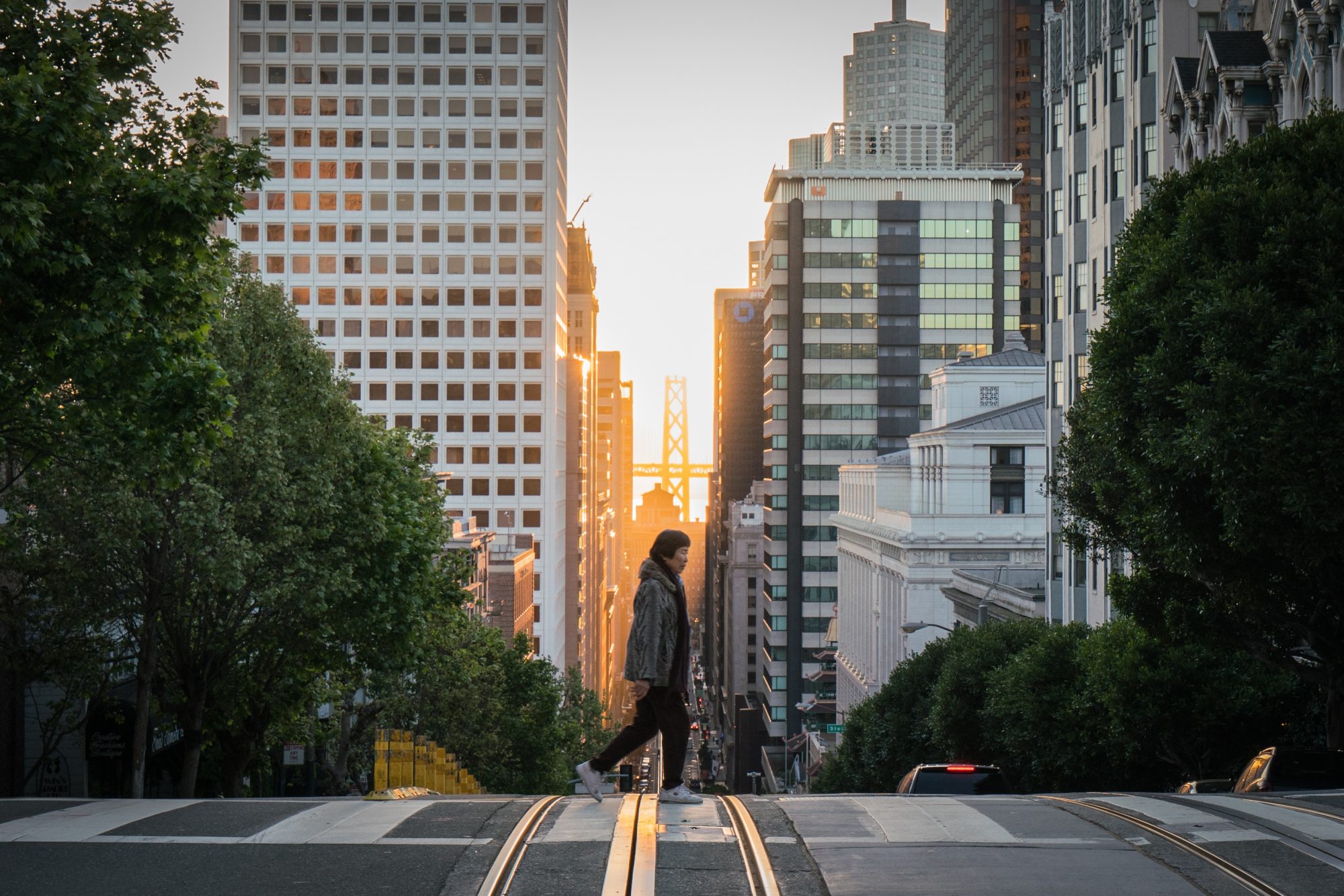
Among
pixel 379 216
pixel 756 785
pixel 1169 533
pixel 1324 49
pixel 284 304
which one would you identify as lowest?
pixel 756 785

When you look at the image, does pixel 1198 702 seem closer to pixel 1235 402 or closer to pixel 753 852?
pixel 1235 402

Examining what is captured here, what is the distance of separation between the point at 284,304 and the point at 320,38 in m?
84.0

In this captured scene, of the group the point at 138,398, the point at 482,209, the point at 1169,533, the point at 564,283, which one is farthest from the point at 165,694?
the point at 564,283

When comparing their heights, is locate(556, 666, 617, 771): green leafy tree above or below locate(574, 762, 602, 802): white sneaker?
below

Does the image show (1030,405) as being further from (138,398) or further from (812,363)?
(138,398)

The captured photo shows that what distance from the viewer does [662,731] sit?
11.6m

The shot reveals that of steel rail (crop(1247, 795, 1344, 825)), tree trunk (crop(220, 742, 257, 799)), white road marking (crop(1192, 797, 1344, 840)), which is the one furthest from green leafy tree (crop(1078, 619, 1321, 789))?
tree trunk (crop(220, 742, 257, 799))

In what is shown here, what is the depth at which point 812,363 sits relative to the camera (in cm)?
11206

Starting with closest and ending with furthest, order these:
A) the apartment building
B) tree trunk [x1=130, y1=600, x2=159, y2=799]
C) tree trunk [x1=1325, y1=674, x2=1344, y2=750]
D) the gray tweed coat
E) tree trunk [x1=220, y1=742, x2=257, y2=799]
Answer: the gray tweed coat < tree trunk [x1=1325, y1=674, x2=1344, y2=750] < tree trunk [x1=130, y1=600, x2=159, y2=799] < tree trunk [x1=220, y1=742, x2=257, y2=799] < the apartment building

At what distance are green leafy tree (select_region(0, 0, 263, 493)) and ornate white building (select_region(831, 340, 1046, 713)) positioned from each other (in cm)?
5443

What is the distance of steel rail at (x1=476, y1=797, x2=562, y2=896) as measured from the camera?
347 inches

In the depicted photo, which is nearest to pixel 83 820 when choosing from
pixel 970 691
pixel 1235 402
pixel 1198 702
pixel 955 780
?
pixel 955 780

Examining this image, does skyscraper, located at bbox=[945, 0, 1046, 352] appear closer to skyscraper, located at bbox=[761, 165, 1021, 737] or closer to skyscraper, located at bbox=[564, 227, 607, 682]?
skyscraper, located at bbox=[761, 165, 1021, 737]

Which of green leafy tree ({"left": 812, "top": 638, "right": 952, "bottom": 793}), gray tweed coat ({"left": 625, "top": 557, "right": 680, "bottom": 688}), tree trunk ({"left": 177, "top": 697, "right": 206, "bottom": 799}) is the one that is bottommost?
green leafy tree ({"left": 812, "top": 638, "right": 952, "bottom": 793})
